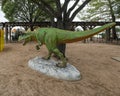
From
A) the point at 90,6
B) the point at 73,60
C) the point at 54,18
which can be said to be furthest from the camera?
the point at 90,6

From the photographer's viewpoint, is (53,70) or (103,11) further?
(103,11)

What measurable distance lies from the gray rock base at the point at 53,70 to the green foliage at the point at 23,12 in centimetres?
2049

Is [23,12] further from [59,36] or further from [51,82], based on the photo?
[51,82]

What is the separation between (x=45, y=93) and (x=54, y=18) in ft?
20.8

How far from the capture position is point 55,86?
8008 mm

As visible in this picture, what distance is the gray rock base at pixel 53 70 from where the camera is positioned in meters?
8.73

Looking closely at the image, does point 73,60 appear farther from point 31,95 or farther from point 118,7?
point 118,7

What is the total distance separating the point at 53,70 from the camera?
892cm

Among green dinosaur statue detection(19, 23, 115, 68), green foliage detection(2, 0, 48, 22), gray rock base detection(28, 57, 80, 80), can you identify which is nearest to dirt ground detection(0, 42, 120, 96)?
gray rock base detection(28, 57, 80, 80)

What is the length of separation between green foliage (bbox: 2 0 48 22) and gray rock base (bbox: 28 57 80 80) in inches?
807

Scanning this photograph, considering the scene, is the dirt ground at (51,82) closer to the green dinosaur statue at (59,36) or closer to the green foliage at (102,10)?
the green dinosaur statue at (59,36)

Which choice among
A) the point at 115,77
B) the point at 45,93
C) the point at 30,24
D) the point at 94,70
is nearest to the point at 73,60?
the point at 94,70

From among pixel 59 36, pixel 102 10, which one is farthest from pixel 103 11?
pixel 59 36

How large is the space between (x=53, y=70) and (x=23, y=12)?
23194 millimetres
